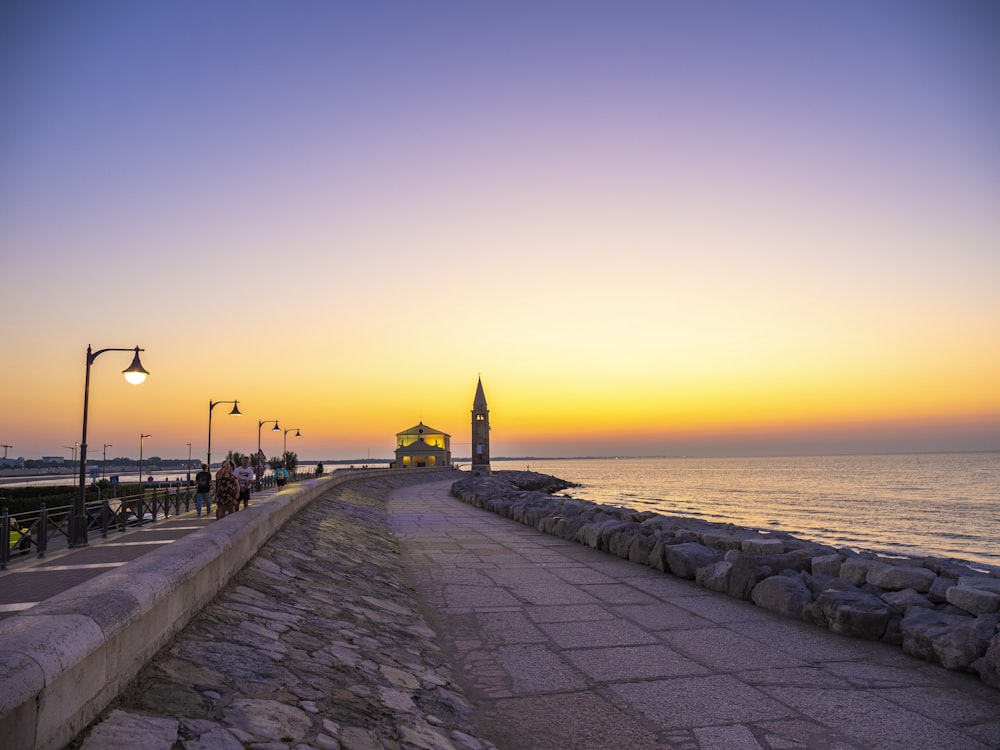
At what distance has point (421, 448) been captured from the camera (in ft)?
281

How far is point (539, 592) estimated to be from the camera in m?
8.88

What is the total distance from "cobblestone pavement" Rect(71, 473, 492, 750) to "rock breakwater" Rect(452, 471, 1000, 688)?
4.11 m

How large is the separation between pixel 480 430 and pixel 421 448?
11532mm

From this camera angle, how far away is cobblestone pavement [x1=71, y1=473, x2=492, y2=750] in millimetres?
2955

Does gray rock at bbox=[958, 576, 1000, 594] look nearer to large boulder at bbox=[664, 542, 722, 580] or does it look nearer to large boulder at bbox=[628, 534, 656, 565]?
large boulder at bbox=[664, 542, 722, 580]

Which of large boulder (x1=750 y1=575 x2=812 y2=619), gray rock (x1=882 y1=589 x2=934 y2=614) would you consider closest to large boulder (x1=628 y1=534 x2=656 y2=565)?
large boulder (x1=750 y1=575 x2=812 y2=619)

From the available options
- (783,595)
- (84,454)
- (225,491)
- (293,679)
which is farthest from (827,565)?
(84,454)

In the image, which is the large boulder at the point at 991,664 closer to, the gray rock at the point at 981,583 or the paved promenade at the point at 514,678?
the paved promenade at the point at 514,678

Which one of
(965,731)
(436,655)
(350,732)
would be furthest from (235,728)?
(965,731)

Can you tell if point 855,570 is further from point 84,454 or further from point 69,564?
point 84,454

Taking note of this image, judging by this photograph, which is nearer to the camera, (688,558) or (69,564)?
(688,558)

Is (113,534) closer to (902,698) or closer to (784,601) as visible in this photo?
(784,601)

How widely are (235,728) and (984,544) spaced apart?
35435 millimetres

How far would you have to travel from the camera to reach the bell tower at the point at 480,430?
77438mm
